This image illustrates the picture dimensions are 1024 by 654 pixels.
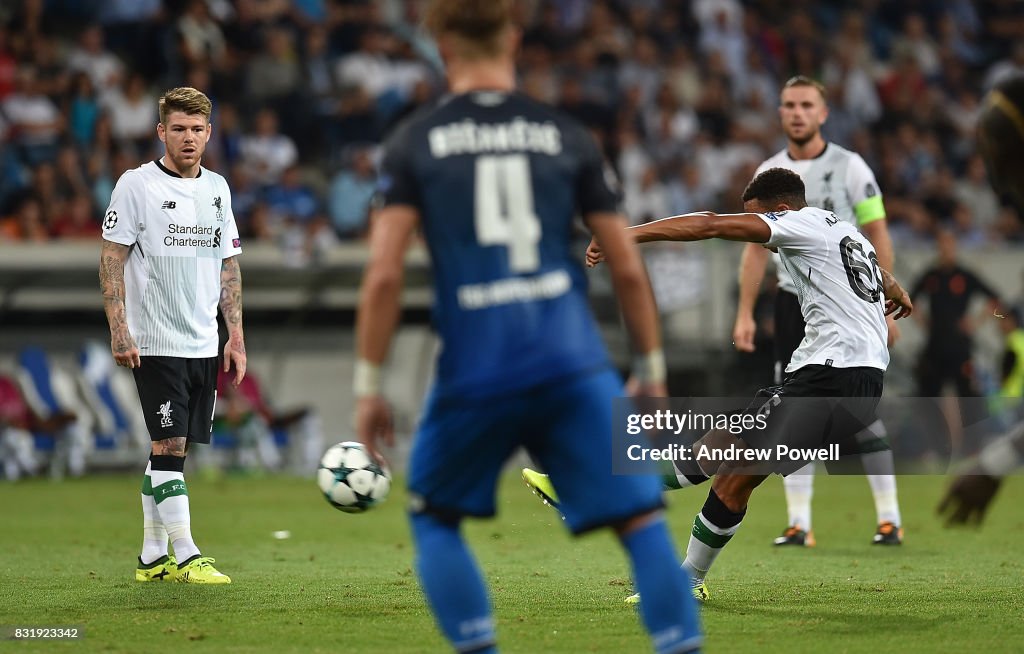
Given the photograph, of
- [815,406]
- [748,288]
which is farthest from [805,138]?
[815,406]

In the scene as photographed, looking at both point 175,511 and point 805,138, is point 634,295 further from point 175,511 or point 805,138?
point 805,138

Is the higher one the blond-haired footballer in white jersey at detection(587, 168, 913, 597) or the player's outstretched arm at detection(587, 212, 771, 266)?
the player's outstretched arm at detection(587, 212, 771, 266)

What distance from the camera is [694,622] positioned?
185 inches

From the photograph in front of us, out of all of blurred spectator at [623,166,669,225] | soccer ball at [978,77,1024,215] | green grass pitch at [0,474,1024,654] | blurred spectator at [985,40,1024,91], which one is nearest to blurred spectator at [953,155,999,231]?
blurred spectator at [985,40,1024,91]

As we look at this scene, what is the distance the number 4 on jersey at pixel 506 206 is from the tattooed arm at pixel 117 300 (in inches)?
156

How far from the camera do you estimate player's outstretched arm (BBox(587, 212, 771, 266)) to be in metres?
6.69

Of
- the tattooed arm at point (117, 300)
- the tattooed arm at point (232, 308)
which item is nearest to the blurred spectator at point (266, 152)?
the tattooed arm at point (232, 308)

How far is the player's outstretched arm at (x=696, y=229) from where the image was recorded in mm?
6691

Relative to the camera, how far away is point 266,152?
67.8 ft

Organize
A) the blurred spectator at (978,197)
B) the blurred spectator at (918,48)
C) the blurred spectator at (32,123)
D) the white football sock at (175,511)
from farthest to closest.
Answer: the blurred spectator at (918,48)
the blurred spectator at (978,197)
the blurred spectator at (32,123)
the white football sock at (175,511)

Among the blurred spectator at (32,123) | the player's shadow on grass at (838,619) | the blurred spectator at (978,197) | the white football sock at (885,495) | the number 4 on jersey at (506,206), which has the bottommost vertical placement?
the player's shadow on grass at (838,619)

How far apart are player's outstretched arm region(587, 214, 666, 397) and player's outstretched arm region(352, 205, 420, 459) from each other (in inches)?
26.4

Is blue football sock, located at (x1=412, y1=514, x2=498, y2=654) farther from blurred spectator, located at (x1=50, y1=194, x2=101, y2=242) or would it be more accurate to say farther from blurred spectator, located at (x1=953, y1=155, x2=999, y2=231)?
blurred spectator, located at (x1=953, y1=155, x2=999, y2=231)

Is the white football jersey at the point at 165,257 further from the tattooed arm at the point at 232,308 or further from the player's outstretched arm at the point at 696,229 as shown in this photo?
the player's outstretched arm at the point at 696,229
